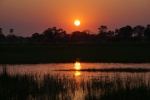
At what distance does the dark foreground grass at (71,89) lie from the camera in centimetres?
1770

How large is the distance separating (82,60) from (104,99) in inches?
1475

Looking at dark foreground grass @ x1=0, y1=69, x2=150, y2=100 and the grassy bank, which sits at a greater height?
the grassy bank

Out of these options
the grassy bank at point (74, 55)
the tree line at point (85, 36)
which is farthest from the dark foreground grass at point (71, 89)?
the tree line at point (85, 36)

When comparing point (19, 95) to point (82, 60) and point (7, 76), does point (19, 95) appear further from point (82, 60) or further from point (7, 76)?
point (82, 60)

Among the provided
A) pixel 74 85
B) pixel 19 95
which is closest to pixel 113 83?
pixel 74 85

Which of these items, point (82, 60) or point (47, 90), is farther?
point (82, 60)

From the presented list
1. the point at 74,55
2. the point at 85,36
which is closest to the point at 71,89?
the point at 74,55

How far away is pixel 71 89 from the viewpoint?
20906 mm

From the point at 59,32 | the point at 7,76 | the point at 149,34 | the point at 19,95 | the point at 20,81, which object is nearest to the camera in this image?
the point at 19,95

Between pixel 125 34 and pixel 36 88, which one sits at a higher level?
pixel 125 34

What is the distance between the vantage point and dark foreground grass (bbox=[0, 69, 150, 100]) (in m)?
17.7

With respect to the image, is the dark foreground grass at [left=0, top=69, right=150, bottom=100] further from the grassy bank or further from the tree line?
the tree line

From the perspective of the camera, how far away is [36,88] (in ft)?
67.2

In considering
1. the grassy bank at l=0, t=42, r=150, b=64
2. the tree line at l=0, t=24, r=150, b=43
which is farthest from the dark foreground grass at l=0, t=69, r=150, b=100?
the tree line at l=0, t=24, r=150, b=43
